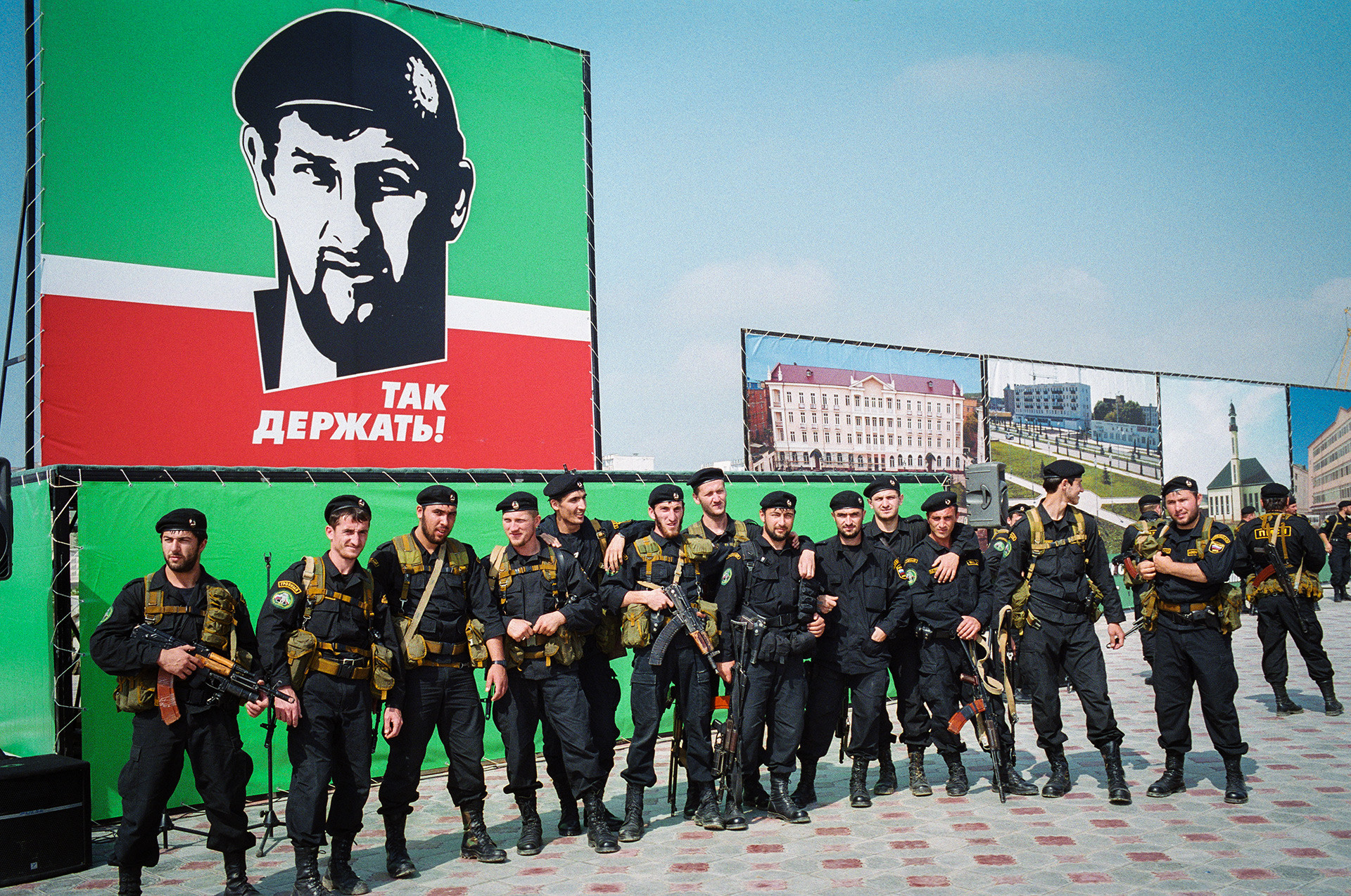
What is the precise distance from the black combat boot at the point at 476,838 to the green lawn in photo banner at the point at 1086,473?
46.8ft

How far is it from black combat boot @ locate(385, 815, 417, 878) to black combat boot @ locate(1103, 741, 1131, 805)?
4.60m

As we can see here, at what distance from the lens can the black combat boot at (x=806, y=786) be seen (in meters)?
7.21

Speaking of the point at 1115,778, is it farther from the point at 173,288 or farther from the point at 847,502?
the point at 173,288

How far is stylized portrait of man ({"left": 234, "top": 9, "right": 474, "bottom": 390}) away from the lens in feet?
35.7

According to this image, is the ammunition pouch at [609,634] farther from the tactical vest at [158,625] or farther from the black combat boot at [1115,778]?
the black combat boot at [1115,778]

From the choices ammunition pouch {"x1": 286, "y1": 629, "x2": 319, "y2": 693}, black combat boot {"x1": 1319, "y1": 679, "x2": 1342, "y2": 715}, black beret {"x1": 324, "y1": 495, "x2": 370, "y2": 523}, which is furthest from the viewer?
black combat boot {"x1": 1319, "y1": 679, "x2": 1342, "y2": 715}

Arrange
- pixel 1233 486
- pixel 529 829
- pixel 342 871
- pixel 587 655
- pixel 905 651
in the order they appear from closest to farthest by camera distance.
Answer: pixel 342 871
pixel 529 829
pixel 587 655
pixel 905 651
pixel 1233 486

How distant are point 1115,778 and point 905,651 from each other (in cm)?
163

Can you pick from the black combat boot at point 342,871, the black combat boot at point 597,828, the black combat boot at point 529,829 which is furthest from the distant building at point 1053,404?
the black combat boot at point 342,871

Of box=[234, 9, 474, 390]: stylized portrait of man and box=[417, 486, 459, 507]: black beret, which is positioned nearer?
box=[417, 486, 459, 507]: black beret

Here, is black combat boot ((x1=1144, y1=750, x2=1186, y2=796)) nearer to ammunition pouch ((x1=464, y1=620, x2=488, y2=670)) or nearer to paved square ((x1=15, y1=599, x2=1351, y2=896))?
paved square ((x1=15, y1=599, x2=1351, y2=896))

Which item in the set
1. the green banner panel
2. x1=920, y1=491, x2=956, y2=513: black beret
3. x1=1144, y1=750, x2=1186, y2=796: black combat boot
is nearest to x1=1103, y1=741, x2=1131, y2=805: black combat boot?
x1=1144, y1=750, x2=1186, y2=796: black combat boot

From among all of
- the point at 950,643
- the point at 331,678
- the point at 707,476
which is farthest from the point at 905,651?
the point at 331,678

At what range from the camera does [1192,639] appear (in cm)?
704
